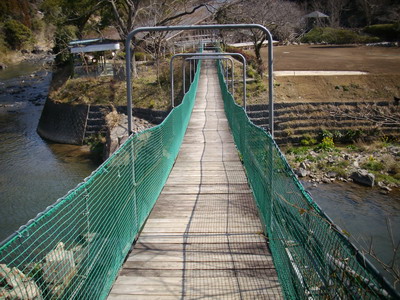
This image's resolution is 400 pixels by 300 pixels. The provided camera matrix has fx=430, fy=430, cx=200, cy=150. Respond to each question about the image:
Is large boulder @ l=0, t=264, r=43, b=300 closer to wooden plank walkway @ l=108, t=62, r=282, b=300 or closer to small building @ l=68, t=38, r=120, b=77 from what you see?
wooden plank walkway @ l=108, t=62, r=282, b=300

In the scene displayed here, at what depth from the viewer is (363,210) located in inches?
565

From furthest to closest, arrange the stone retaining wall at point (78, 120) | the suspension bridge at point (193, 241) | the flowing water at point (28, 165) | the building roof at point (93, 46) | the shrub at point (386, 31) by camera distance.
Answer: the shrub at point (386, 31)
the building roof at point (93, 46)
the stone retaining wall at point (78, 120)
the flowing water at point (28, 165)
the suspension bridge at point (193, 241)

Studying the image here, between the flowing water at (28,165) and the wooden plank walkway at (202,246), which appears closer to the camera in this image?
the wooden plank walkway at (202,246)

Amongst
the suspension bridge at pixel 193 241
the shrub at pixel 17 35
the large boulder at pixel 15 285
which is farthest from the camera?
the shrub at pixel 17 35

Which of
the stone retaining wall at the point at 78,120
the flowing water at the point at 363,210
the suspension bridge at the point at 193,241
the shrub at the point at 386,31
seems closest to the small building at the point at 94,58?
the stone retaining wall at the point at 78,120

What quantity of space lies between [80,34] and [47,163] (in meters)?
16.1

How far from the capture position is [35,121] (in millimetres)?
27266

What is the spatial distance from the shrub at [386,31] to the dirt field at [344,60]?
180 inches

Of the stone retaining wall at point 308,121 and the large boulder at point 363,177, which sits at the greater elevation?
the stone retaining wall at point 308,121

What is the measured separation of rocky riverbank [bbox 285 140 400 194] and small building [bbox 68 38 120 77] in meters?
13.2

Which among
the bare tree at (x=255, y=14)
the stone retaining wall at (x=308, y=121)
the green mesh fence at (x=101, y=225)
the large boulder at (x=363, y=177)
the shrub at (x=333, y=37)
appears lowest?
the large boulder at (x=363, y=177)

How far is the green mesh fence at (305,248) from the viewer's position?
2387mm

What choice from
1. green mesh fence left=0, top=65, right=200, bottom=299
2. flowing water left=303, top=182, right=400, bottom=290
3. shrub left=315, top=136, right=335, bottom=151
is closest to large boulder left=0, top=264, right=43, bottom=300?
green mesh fence left=0, top=65, right=200, bottom=299

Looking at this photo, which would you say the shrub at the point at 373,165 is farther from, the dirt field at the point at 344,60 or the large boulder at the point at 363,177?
the dirt field at the point at 344,60
